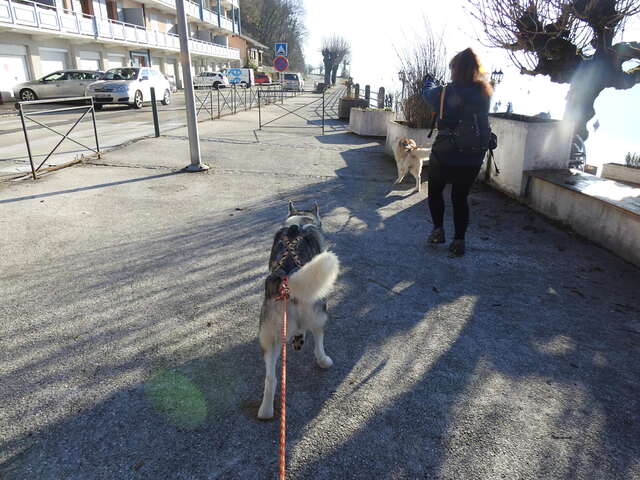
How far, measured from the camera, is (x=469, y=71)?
3.88m

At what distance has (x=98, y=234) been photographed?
486 cm

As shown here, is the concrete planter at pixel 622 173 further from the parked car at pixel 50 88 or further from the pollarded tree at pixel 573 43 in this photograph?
the parked car at pixel 50 88

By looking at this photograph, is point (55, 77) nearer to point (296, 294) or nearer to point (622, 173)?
point (622, 173)

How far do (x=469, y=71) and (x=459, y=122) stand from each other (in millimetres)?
468

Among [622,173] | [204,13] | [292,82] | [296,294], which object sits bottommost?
[622,173]

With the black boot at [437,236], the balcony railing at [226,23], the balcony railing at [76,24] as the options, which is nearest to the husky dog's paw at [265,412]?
the black boot at [437,236]

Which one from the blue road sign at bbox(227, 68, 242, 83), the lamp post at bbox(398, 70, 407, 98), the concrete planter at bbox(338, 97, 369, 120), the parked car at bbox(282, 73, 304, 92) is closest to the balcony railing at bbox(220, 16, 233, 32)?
the parked car at bbox(282, 73, 304, 92)

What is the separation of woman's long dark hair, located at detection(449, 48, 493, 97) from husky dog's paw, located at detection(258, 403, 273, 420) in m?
3.38

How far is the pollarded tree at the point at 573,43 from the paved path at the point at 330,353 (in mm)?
3852

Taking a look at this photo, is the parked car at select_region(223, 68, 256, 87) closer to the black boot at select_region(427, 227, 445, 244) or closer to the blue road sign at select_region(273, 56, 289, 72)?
the blue road sign at select_region(273, 56, 289, 72)

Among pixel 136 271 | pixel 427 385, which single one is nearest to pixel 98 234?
pixel 136 271

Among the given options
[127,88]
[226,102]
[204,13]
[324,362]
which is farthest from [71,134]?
[204,13]

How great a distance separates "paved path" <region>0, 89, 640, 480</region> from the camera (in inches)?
80.5

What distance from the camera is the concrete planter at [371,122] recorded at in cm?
1242
